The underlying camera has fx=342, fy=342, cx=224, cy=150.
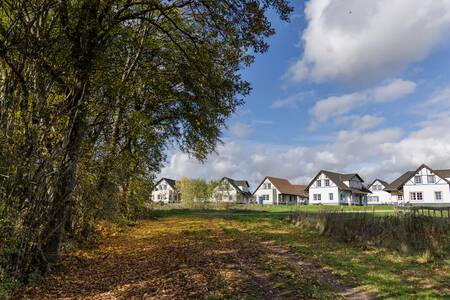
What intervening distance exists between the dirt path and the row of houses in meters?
25.7

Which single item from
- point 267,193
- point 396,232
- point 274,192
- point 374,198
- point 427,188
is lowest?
point 396,232

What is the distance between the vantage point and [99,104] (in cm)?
965

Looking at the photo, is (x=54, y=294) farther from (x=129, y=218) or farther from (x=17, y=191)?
(x=129, y=218)

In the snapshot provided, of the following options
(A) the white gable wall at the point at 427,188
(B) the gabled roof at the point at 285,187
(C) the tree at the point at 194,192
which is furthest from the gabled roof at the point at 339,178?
(C) the tree at the point at 194,192

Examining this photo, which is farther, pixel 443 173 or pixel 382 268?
pixel 443 173

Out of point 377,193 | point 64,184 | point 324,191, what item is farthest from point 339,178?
point 64,184

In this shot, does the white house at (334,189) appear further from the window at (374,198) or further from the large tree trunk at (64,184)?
the large tree trunk at (64,184)

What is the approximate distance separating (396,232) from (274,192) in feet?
206

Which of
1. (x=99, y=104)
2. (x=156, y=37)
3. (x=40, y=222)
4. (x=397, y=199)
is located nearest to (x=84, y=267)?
(x=40, y=222)

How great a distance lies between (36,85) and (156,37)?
8.14 m

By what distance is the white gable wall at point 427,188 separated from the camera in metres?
53.0

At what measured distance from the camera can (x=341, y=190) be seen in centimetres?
6419

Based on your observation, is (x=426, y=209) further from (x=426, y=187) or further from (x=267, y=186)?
(x=267, y=186)

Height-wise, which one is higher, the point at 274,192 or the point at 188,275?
the point at 274,192
